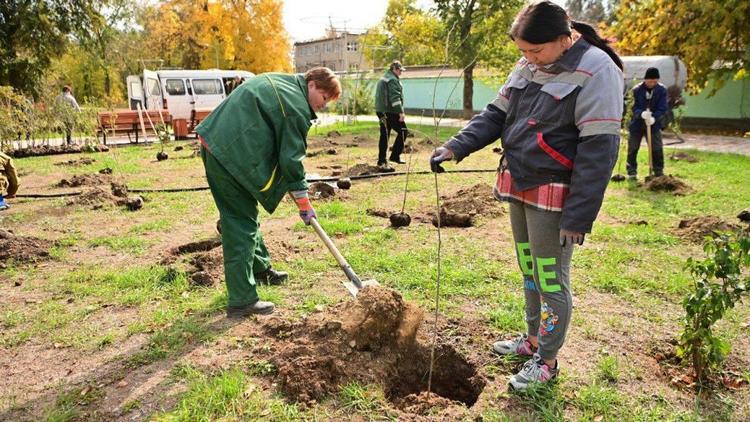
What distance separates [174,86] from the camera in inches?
822

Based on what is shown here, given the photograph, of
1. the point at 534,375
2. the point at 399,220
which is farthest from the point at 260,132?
the point at 399,220

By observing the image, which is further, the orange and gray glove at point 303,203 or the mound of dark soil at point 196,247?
the mound of dark soil at point 196,247

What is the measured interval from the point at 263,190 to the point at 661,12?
1825 cm

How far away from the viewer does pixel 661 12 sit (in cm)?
1719

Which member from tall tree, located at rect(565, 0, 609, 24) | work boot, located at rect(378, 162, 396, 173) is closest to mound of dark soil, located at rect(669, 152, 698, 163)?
work boot, located at rect(378, 162, 396, 173)

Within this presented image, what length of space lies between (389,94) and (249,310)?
7032 mm


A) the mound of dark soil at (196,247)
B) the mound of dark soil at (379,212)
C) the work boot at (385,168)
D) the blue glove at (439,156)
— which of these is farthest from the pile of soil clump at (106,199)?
the blue glove at (439,156)

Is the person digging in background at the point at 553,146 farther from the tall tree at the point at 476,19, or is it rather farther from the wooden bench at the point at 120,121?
the tall tree at the point at 476,19

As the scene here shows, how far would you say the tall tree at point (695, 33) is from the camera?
1456 centimetres

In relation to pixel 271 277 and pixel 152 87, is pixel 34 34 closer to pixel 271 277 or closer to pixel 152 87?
pixel 152 87

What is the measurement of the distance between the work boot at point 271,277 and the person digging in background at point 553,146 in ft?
6.87

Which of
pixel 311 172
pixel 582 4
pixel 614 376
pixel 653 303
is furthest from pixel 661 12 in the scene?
pixel 582 4

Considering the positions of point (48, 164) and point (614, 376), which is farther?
point (48, 164)

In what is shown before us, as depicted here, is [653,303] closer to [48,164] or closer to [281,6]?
[48,164]
